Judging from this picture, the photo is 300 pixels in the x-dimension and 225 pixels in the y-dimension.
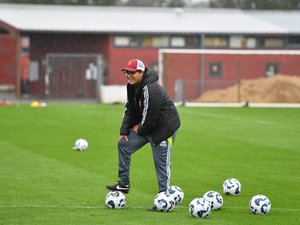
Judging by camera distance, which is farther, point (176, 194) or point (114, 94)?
point (114, 94)

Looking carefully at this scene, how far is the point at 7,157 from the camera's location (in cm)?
2112

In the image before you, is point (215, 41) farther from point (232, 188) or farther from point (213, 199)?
point (213, 199)

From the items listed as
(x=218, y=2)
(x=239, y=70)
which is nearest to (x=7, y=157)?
(x=239, y=70)

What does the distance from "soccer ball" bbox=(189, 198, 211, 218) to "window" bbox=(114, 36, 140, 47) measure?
44.5 metres

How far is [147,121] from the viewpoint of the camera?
13859 mm

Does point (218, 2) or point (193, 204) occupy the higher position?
point (218, 2)

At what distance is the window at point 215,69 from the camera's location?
54.2 m

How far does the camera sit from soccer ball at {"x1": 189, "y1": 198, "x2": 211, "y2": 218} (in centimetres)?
1285

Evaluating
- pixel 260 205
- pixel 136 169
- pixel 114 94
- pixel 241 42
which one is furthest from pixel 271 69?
pixel 260 205

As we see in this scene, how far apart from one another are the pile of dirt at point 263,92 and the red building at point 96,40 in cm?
287

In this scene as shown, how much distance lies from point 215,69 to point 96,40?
8.80m

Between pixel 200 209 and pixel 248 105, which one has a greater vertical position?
pixel 200 209

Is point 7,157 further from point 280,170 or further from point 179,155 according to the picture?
point 280,170

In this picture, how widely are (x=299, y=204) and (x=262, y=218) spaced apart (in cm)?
166
